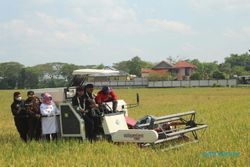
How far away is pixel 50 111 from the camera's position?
38.1 ft

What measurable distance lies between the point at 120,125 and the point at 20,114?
2.89 m

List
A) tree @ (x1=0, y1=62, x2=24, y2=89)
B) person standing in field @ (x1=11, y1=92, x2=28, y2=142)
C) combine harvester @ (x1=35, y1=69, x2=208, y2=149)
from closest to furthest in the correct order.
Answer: combine harvester @ (x1=35, y1=69, x2=208, y2=149) → person standing in field @ (x1=11, y1=92, x2=28, y2=142) → tree @ (x1=0, y1=62, x2=24, y2=89)

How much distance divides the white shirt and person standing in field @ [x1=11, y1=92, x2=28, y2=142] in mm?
615

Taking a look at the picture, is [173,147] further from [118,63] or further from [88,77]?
[118,63]

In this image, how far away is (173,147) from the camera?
9.78 metres

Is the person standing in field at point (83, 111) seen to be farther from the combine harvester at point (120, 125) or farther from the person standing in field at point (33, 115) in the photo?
the person standing in field at point (33, 115)

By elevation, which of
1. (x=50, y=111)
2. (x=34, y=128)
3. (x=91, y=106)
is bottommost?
(x=34, y=128)

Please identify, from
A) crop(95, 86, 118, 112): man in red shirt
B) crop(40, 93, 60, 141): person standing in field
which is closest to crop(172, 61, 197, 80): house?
crop(95, 86, 118, 112): man in red shirt

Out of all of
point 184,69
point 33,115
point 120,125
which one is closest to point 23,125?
point 33,115

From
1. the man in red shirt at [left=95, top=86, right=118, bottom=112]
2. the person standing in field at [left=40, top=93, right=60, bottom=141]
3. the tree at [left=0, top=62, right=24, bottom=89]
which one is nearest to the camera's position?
the person standing in field at [left=40, top=93, right=60, bottom=141]

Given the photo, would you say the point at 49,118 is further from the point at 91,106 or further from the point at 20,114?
the point at 91,106

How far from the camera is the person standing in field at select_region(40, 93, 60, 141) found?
37.8 feet

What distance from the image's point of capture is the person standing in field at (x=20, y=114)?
12.0 metres

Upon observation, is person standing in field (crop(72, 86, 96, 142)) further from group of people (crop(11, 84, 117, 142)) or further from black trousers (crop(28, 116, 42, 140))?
black trousers (crop(28, 116, 42, 140))
